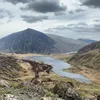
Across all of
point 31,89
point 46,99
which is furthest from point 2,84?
point 46,99

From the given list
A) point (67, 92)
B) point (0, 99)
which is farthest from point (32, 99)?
point (67, 92)

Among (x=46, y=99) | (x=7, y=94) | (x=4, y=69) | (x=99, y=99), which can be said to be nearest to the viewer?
(x=7, y=94)

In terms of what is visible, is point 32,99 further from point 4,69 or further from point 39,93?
point 4,69

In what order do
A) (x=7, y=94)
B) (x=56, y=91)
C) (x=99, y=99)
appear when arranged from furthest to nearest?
1. (x=99, y=99)
2. (x=56, y=91)
3. (x=7, y=94)

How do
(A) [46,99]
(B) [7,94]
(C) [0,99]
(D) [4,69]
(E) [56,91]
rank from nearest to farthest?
(C) [0,99], (B) [7,94], (A) [46,99], (E) [56,91], (D) [4,69]

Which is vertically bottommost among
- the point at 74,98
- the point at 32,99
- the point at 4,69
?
the point at 4,69

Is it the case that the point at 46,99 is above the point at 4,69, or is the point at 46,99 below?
above

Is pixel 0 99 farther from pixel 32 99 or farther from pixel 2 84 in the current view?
pixel 2 84

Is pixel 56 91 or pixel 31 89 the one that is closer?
pixel 31 89

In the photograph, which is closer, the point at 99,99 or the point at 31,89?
the point at 31,89
